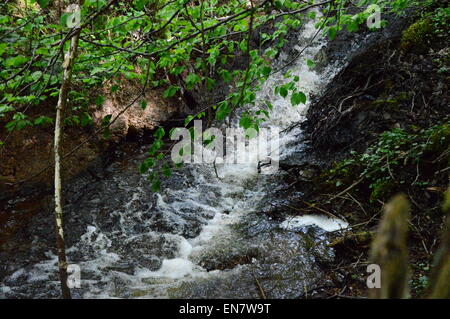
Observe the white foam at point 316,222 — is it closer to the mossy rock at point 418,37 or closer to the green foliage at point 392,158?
Result: the green foliage at point 392,158

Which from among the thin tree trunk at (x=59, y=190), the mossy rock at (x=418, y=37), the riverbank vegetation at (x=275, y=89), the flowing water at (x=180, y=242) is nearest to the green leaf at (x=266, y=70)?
the riverbank vegetation at (x=275, y=89)

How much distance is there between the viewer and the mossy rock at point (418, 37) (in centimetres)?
486

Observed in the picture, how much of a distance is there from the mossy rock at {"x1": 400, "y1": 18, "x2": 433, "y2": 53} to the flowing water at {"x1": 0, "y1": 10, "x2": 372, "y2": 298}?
2558mm

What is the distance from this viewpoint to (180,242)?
3.83 meters

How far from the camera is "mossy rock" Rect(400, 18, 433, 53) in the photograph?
486 centimetres

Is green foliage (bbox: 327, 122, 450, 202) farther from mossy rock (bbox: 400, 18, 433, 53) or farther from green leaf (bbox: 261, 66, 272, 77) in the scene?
mossy rock (bbox: 400, 18, 433, 53)

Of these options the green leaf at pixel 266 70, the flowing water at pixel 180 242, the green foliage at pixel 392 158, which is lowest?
the flowing water at pixel 180 242

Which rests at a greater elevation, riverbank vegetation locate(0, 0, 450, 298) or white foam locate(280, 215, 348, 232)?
riverbank vegetation locate(0, 0, 450, 298)

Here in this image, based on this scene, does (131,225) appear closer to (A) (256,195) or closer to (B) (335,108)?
(A) (256,195)

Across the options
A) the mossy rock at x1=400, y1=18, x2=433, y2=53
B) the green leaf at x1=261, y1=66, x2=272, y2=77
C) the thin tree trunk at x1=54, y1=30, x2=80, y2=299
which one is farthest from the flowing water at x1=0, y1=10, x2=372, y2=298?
the mossy rock at x1=400, y1=18, x2=433, y2=53

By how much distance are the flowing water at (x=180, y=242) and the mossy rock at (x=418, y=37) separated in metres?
2.56

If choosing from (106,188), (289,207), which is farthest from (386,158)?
(106,188)
